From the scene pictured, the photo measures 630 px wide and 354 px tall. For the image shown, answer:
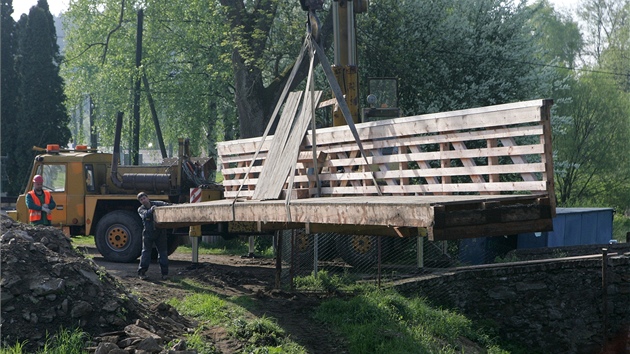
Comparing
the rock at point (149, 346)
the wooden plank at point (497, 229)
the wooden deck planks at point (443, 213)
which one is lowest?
the rock at point (149, 346)

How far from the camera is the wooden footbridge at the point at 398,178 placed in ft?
31.5

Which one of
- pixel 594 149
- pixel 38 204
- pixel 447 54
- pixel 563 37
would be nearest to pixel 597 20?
pixel 563 37

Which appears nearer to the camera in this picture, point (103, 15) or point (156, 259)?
point (156, 259)

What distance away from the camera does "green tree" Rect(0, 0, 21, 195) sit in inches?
1474

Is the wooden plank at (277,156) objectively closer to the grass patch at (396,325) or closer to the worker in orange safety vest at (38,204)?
the grass patch at (396,325)

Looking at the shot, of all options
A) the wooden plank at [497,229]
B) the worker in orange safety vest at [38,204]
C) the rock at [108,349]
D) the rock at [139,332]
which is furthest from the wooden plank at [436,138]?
the worker in orange safety vest at [38,204]

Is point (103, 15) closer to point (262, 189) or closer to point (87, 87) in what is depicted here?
point (87, 87)

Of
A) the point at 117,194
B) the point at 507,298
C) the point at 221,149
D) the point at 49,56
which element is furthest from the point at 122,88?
the point at 507,298

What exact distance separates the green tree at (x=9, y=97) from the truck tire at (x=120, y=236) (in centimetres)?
1848

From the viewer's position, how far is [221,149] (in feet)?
52.6

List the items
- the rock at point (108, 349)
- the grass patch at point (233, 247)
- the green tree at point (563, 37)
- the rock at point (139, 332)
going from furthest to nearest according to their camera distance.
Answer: the green tree at point (563, 37) < the grass patch at point (233, 247) < the rock at point (139, 332) < the rock at point (108, 349)

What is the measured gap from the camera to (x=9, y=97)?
38531mm

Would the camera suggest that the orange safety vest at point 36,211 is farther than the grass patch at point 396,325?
Yes

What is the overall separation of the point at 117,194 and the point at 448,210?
1107 cm
